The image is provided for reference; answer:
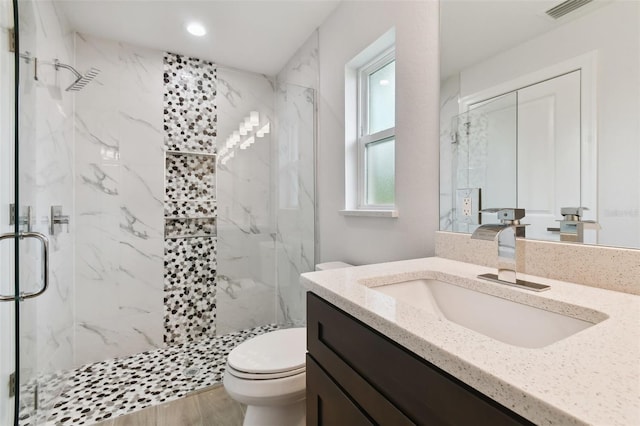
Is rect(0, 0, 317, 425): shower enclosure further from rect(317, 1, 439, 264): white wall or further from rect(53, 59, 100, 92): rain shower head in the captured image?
rect(317, 1, 439, 264): white wall

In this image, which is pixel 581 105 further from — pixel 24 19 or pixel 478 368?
pixel 24 19

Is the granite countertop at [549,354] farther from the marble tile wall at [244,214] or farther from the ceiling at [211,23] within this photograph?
the ceiling at [211,23]

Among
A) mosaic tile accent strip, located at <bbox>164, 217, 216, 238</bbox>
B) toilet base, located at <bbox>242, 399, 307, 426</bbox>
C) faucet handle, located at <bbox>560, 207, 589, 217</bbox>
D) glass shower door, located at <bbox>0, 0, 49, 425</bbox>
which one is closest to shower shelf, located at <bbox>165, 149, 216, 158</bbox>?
mosaic tile accent strip, located at <bbox>164, 217, 216, 238</bbox>

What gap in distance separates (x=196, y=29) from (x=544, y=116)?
2241 millimetres

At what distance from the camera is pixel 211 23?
6.84 ft

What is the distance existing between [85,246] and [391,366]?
2457mm

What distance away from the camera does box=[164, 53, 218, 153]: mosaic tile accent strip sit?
2457 mm

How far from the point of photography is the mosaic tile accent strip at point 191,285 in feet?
8.05

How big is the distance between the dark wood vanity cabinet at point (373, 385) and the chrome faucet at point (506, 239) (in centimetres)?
47

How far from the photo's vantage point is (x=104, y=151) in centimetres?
227

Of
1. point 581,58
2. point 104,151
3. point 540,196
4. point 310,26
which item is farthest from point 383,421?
point 104,151

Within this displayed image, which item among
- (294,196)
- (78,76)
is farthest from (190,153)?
(294,196)

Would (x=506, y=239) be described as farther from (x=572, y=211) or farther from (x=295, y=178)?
(x=295, y=178)

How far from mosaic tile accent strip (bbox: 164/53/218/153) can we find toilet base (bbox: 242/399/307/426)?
6.15 feet
